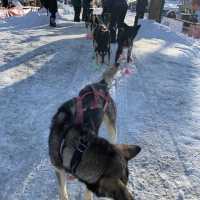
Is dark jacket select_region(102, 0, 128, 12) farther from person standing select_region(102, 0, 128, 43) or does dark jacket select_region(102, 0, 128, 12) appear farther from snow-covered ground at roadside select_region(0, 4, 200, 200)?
snow-covered ground at roadside select_region(0, 4, 200, 200)

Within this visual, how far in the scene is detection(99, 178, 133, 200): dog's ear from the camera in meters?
2.37

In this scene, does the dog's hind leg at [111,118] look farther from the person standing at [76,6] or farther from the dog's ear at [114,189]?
the person standing at [76,6]

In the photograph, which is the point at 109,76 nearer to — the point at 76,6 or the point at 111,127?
the point at 111,127

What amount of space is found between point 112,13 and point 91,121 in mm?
7070

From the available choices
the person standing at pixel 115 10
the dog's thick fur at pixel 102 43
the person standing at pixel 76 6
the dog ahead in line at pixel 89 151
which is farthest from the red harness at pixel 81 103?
the person standing at pixel 76 6

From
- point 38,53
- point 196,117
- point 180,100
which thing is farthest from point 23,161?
point 38,53

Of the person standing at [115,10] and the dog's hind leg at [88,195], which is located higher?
the person standing at [115,10]

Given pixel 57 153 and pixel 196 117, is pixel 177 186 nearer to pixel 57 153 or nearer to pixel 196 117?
pixel 57 153

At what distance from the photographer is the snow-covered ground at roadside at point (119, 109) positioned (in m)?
4.08

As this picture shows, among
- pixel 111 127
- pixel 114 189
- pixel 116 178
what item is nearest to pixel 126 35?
pixel 111 127

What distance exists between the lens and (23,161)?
4.38 metres

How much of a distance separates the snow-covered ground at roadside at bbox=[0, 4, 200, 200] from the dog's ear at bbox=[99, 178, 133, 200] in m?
1.33

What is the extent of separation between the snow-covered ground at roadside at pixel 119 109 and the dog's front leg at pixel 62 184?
0.19 metres

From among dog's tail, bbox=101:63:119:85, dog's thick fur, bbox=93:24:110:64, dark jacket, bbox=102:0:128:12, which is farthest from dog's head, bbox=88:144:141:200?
dark jacket, bbox=102:0:128:12
